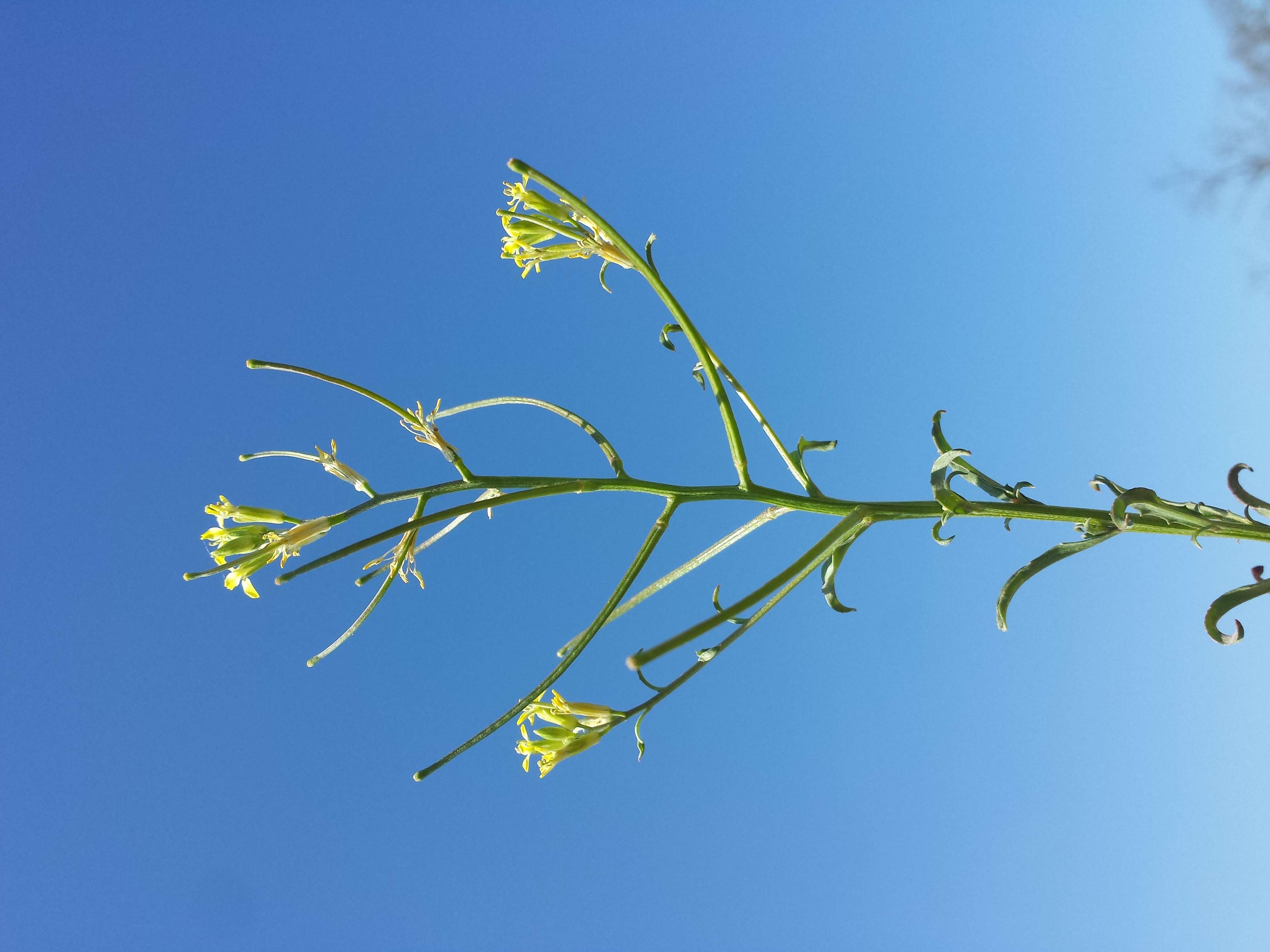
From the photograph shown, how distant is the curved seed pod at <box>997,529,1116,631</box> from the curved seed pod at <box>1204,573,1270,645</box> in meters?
0.27

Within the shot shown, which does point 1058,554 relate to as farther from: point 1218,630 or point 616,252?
point 616,252

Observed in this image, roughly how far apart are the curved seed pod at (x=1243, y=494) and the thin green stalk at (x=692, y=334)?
3.27 feet

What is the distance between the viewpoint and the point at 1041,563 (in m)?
1.65

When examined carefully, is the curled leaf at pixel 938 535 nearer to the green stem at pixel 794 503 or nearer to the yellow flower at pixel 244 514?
the green stem at pixel 794 503

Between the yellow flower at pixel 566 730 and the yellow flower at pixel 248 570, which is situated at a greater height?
the yellow flower at pixel 248 570

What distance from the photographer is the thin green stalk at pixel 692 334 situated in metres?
1.44

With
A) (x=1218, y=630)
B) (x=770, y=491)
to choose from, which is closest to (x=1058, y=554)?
(x=1218, y=630)

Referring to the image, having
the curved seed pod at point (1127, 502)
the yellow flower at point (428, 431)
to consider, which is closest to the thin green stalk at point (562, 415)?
the yellow flower at point (428, 431)

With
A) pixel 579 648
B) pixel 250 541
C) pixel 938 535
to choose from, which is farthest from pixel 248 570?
pixel 938 535

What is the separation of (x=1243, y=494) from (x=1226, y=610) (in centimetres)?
23

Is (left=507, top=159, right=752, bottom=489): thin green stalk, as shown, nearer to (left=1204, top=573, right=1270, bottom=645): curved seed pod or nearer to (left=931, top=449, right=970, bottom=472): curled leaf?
(left=931, top=449, right=970, bottom=472): curled leaf

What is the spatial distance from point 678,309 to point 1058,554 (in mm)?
925

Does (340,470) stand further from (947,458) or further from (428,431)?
(947,458)

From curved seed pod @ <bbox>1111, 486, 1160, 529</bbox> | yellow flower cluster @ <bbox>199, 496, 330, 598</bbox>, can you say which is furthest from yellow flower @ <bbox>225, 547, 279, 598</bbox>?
curved seed pod @ <bbox>1111, 486, 1160, 529</bbox>
